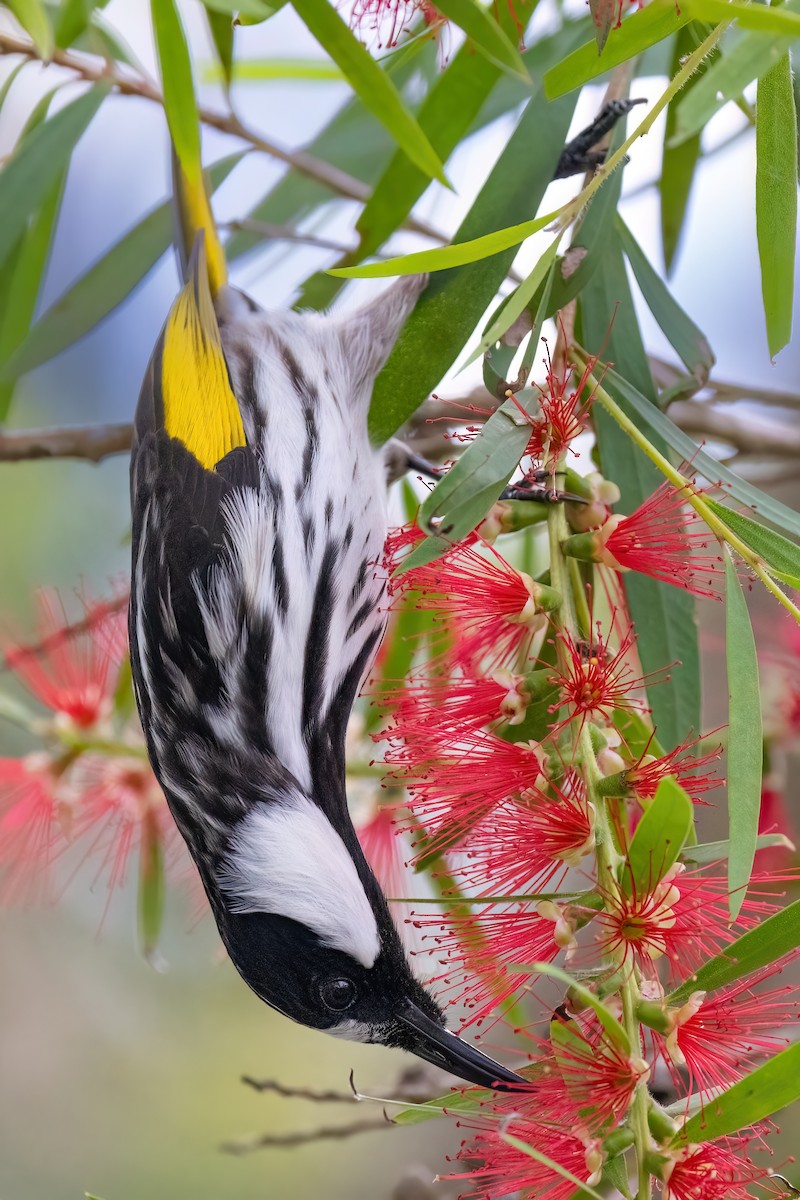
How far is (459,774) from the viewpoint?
0.86 m

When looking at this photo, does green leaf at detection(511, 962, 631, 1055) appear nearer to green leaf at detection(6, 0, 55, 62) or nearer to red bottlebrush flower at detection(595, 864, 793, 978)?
red bottlebrush flower at detection(595, 864, 793, 978)

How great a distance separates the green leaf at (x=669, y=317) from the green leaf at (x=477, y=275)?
0.13 m

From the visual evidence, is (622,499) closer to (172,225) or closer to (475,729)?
(475,729)

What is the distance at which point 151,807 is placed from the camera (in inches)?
62.6

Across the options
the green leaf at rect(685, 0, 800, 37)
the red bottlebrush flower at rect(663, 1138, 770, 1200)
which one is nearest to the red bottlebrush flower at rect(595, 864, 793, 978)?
the red bottlebrush flower at rect(663, 1138, 770, 1200)

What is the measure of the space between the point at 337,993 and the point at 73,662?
2.46 ft

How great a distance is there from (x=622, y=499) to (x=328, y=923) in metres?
0.49

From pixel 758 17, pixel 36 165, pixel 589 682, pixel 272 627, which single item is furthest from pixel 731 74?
pixel 36 165

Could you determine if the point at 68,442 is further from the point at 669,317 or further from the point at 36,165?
the point at 669,317

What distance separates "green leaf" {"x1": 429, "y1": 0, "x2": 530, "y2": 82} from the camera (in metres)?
0.84

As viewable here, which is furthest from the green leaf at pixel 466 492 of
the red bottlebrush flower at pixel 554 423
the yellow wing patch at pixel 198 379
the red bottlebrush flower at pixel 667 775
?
the yellow wing patch at pixel 198 379

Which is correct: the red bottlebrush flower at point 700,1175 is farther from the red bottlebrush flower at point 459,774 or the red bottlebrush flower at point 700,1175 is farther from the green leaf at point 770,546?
the green leaf at point 770,546

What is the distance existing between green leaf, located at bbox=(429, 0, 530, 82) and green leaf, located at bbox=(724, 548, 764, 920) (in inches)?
15.6

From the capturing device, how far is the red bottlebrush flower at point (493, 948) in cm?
80
